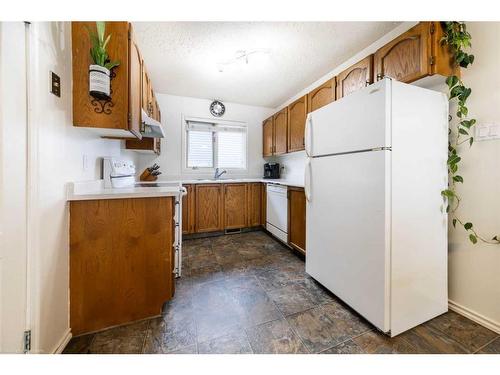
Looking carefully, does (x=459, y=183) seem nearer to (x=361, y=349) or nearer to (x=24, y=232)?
(x=361, y=349)

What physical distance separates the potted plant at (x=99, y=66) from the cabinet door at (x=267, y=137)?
2.72m

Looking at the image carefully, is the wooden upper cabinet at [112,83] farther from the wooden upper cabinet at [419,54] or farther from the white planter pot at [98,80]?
the wooden upper cabinet at [419,54]

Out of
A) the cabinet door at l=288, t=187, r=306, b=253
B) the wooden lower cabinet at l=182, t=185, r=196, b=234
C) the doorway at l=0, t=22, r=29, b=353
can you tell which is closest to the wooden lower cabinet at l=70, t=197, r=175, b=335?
the doorway at l=0, t=22, r=29, b=353

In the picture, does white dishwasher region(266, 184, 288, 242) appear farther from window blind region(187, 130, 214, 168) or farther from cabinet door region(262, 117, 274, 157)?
window blind region(187, 130, 214, 168)

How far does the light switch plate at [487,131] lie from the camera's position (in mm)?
1266

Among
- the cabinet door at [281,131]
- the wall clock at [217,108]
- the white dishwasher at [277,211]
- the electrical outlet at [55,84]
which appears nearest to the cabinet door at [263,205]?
the white dishwasher at [277,211]

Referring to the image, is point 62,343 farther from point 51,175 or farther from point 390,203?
point 390,203

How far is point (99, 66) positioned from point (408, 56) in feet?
7.11

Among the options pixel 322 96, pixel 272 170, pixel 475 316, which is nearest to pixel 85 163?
pixel 322 96

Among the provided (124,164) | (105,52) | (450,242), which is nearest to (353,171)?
(450,242)

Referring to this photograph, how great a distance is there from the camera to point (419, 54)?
1396mm

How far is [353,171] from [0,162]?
187cm

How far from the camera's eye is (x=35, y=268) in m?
0.95

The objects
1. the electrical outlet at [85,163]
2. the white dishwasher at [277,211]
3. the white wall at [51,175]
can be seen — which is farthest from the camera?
the white dishwasher at [277,211]
